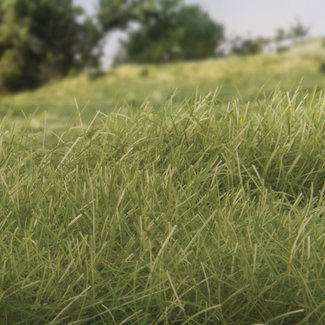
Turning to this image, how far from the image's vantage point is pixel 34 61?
17750 millimetres

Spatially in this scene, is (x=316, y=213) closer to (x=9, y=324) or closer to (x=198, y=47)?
(x=9, y=324)

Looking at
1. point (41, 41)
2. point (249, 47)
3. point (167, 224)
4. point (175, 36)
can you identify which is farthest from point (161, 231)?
point (175, 36)

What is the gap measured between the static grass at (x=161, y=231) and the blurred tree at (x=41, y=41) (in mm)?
14964

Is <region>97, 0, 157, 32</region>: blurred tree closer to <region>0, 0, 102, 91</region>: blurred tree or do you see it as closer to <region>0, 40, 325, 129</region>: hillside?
<region>0, 0, 102, 91</region>: blurred tree

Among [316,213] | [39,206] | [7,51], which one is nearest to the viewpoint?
[316,213]

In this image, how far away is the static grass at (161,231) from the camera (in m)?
2.03

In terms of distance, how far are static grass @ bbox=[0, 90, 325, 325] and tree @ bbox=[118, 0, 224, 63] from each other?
22.3 m

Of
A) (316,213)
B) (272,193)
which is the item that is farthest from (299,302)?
(272,193)

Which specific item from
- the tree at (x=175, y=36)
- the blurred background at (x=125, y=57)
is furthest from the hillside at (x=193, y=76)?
the tree at (x=175, y=36)

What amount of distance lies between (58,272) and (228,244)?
66cm

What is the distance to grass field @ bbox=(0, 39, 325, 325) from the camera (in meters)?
2.03

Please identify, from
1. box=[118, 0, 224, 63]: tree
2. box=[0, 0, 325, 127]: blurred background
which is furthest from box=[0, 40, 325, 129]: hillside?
box=[118, 0, 224, 63]: tree

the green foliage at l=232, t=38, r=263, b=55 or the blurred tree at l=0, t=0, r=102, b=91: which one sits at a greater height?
the blurred tree at l=0, t=0, r=102, b=91

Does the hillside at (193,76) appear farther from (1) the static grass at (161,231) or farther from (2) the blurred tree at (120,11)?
(1) the static grass at (161,231)
